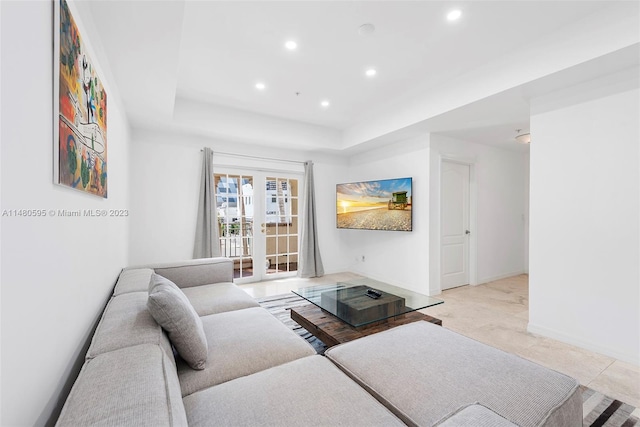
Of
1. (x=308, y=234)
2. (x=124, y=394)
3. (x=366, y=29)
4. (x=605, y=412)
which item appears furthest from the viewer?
(x=308, y=234)

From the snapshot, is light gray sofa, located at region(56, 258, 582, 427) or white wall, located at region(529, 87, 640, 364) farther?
white wall, located at region(529, 87, 640, 364)

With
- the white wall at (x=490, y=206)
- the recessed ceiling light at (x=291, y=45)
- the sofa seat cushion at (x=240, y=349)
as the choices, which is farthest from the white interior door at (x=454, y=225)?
the sofa seat cushion at (x=240, y=349)

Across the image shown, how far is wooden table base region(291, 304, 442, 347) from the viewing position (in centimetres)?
197

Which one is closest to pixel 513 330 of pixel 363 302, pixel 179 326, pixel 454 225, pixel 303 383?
pixel 363 302

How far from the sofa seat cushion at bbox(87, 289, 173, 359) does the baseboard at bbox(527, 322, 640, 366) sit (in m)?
3.19

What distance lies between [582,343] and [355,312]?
6.70 ft

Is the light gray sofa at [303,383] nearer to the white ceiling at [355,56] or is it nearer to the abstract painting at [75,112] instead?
the abstract painting at [75,112]

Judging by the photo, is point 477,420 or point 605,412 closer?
point 477,420

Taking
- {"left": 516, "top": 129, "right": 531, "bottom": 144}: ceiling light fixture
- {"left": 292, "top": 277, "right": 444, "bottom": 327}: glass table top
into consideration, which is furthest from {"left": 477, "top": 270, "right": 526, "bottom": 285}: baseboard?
{"left": 292, "top": 277, "right": 444, "bottom": 327}: glass table top

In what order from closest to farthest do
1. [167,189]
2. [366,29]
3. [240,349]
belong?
[240,349] < [366,29] < [167,189]

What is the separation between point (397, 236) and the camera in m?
4.45

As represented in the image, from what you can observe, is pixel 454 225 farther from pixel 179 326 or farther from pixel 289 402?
pixel 179 326

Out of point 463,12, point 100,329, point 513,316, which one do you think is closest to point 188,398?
point 100,329

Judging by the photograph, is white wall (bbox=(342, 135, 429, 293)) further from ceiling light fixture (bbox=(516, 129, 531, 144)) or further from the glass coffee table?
the glass coffee table
